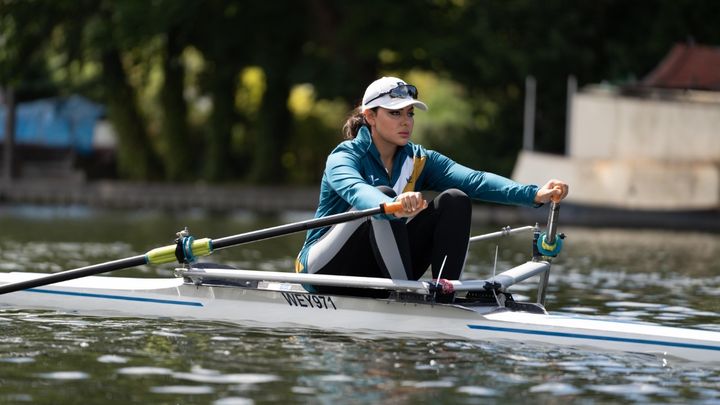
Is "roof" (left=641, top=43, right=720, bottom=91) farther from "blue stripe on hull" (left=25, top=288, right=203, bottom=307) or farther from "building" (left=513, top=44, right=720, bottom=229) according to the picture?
"blue stripe on hull" (left=25, top=288, right=203, bottom=307)

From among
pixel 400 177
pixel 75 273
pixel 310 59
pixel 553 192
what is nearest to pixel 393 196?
pixel 400 177

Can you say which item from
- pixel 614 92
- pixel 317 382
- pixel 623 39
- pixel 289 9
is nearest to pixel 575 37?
pixel 623 39

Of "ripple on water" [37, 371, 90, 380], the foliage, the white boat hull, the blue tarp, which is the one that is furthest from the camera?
the blue tarp

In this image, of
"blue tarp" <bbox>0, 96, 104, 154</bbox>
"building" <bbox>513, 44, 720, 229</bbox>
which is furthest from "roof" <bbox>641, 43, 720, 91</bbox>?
"blue tarp" <bbox>0, 96, 104, 154</bbox>

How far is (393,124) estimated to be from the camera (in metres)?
9.86

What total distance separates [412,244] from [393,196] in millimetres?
443

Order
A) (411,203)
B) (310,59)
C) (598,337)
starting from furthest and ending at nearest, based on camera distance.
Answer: (310,59)
(598,337)
(411,203)

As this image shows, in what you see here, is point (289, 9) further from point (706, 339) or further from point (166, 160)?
point (706, 339)

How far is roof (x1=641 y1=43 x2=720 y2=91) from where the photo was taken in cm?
2731

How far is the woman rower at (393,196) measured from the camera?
958cm

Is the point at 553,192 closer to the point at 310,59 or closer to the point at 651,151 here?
the point at 651,151

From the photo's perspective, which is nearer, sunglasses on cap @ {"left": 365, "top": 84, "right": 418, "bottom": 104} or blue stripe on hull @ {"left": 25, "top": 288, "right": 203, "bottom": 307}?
sunglasses on cap @ {"left": 365, "top": 84, "right": 418, "bottom": 104}

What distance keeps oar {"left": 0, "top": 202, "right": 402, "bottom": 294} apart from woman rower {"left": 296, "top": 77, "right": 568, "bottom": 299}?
0.22 metres

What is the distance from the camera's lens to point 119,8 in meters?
31.9
